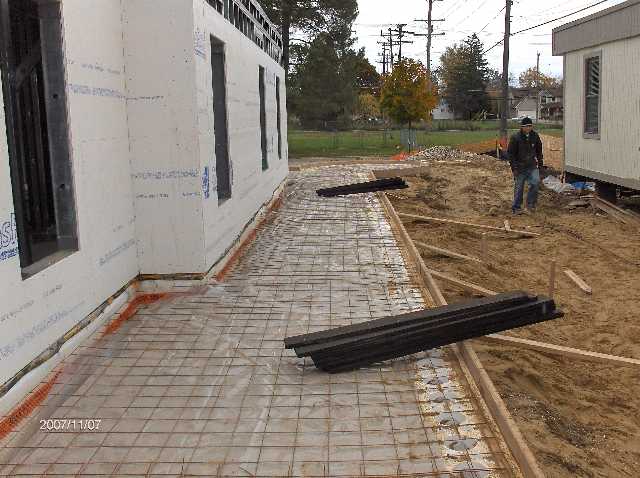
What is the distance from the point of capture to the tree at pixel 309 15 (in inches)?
1355

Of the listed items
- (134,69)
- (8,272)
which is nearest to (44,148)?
(134,69)

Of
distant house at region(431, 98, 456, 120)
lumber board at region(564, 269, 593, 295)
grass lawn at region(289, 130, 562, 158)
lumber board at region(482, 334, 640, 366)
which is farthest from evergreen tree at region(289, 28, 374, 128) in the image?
distant house at region(431, 98, 456, 120)

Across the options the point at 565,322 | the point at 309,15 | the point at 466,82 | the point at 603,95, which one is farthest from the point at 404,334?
the point at 466,82

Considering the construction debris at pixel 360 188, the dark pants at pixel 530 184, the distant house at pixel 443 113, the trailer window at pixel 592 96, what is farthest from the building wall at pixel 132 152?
the distant house at pixel 443 113

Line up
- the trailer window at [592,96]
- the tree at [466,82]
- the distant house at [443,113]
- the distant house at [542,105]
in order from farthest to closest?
the distant house at [542,105], the distant house at [443,113], the tree at [466,82], the trailer window at [592,96]

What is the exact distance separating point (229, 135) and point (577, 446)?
223 inches

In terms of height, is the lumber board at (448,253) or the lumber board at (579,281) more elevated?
the lumber board at (448,253)

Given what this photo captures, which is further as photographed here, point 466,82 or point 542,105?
point 542,105

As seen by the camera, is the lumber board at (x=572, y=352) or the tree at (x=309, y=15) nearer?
the lumber board at (x=572, y=352)

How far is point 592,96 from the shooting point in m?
14.4

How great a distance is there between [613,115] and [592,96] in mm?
1571

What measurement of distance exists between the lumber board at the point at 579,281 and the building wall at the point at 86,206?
219 inches

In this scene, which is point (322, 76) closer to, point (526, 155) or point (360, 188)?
point (360, 188)

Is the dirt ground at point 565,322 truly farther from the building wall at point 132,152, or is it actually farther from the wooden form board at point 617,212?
the building wall at point 132,152
